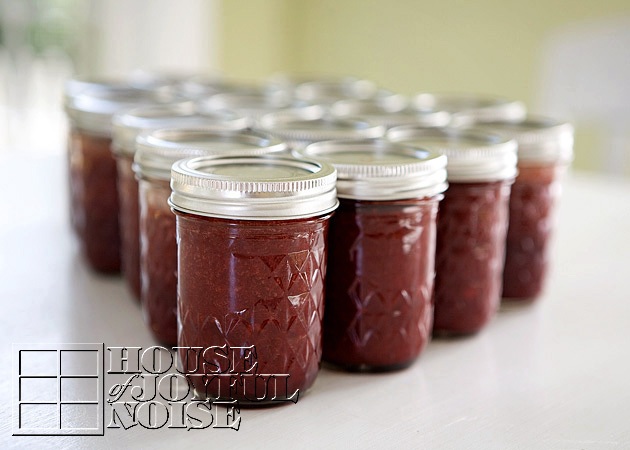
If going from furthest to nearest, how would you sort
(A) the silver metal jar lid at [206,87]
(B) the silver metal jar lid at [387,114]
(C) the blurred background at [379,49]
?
1. (C) the blurred background at [379,49]
2. (A) the silver metal jar lid at [206,87]
3. (B) the silver metal jar lid at [387,114]

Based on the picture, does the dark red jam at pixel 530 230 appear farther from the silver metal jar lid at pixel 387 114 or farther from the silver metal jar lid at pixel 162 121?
the silver metal jar lid at pixel 162 121

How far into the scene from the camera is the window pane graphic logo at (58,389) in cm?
66

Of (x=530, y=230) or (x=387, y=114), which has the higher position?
(x=387, y=114)

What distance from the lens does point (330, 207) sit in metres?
0.70

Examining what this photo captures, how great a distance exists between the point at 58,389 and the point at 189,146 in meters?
0.27

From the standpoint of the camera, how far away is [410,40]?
3262mm

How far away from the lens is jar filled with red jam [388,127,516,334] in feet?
2.79

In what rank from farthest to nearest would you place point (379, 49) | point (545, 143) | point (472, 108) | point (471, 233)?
point (379, 49)
point (472, 108)
point (545, 143)
point (471, 233)

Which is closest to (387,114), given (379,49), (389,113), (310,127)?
(389,113)

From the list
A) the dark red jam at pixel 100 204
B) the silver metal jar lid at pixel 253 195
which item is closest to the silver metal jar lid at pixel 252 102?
the dark red jam at pixel 100 204

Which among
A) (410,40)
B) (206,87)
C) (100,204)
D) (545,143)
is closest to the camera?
(545,143)

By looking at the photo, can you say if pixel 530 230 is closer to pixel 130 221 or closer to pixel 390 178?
pixel 390 178

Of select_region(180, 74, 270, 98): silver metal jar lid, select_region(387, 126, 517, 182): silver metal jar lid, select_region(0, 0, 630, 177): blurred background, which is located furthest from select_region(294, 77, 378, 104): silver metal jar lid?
select_region(0, 0, 630, 177): blurred background

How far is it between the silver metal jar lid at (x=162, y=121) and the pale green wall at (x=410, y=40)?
200 centimetres
